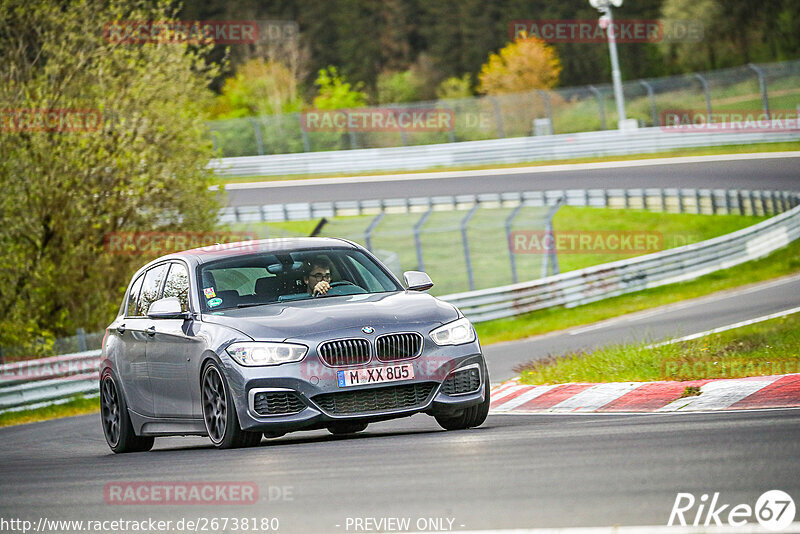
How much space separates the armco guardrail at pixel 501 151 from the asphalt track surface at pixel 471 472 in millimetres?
37141

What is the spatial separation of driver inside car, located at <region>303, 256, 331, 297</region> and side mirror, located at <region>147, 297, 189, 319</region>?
97cm

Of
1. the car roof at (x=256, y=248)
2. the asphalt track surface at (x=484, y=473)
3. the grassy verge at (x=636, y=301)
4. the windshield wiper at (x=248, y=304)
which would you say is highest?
the car roof at (x=256, y=248)

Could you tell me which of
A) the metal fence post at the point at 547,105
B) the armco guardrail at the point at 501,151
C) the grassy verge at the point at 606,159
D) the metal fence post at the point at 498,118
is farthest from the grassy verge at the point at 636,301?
the metal fence post at the point at 498,118

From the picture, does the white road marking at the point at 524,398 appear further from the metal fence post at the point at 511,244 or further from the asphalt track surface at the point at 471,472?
the metal fence post at the point at 511,244

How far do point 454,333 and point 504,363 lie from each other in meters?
10.1

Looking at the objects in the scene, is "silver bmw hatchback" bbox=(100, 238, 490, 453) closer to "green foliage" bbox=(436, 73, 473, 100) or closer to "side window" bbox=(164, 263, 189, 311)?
"side window" bbox=(164, 263, 189, 311)

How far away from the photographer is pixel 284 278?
33.2 feet

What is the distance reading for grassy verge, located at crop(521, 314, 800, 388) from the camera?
11.0m

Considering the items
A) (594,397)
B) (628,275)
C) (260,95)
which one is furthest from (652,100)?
(260,95)

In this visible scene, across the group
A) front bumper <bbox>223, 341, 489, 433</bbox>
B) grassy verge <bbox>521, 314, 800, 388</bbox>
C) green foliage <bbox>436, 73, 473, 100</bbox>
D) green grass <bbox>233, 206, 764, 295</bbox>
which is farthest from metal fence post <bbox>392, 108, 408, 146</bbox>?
front bumper <bbox>223, 341, 489, 433</bbox>

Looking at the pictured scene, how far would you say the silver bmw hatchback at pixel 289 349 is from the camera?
8.92 metres

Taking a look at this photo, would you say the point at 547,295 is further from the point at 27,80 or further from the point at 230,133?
the point at 230,133

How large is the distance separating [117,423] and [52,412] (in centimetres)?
993

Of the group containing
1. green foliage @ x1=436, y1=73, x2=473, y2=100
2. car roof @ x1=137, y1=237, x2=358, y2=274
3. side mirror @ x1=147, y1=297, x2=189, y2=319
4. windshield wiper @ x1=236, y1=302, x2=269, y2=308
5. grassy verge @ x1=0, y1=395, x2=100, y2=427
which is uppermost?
green foliage @ x1=436, y1=73, x2=473, y2=100
